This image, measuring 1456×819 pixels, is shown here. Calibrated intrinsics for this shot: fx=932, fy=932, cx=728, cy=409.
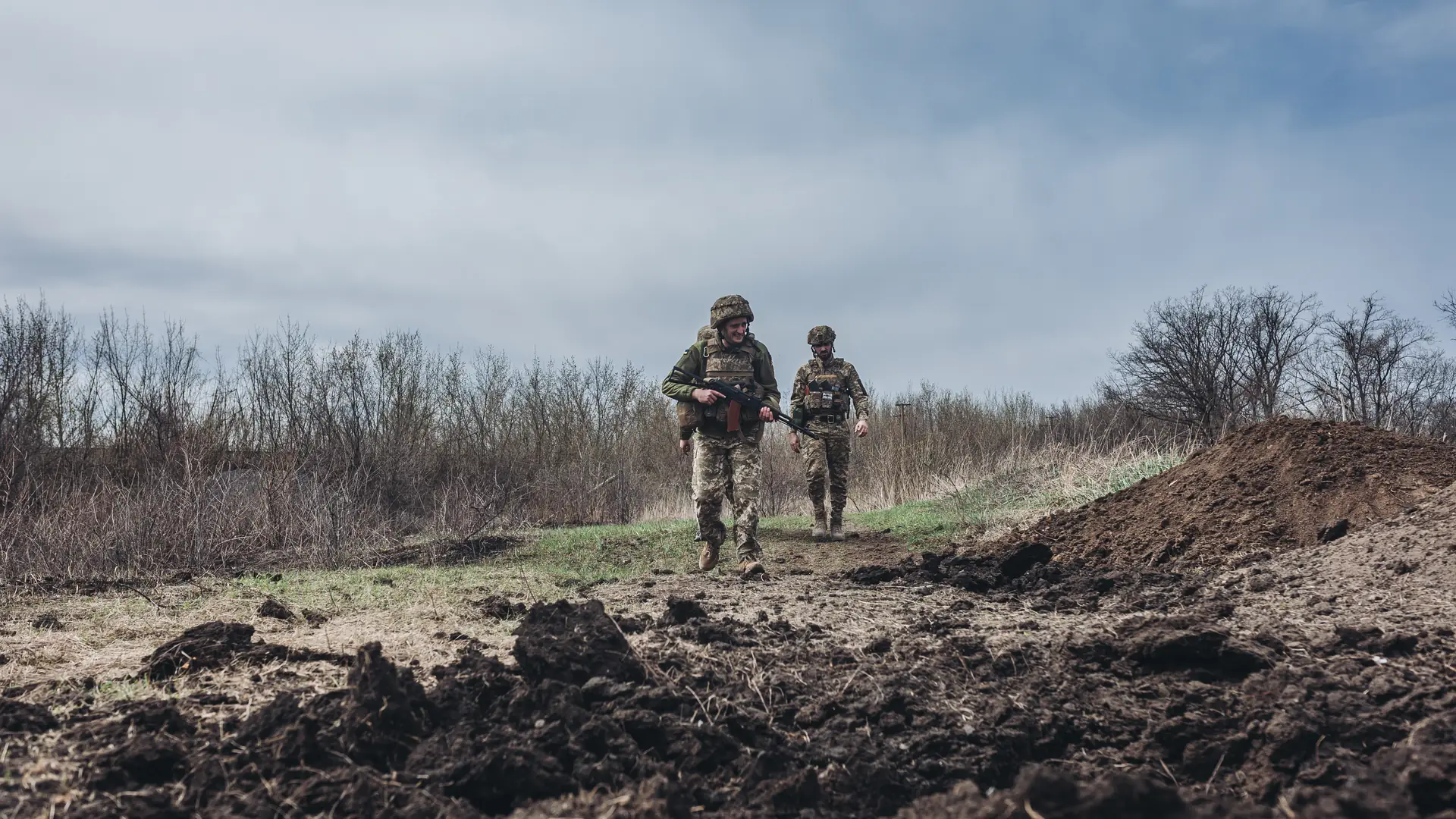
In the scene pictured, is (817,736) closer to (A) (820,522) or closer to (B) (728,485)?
(B) (728,485)

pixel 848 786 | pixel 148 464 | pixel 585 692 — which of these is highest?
pixel 148 464

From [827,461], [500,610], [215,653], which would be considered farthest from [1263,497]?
[215,653]

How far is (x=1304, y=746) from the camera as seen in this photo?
2586 mm

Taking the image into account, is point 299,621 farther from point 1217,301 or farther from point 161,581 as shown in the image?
point 1217,301

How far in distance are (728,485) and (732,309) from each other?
1.39m

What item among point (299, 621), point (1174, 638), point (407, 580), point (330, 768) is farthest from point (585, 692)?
point (407, 580)

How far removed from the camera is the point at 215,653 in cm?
372

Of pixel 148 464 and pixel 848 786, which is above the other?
pixel 148 464

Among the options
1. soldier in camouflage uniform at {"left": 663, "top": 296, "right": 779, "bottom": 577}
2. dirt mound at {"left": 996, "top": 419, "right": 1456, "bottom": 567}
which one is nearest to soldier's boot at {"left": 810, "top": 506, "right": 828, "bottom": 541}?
dirt mound at {"left": 996, "top": 419, "right": 1456, "bottom": 567}

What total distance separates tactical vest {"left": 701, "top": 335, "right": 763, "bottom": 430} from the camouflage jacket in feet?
11.0

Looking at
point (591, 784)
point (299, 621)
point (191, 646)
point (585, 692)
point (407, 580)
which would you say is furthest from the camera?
point (407, 580)

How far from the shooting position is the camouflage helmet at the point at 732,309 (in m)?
7.30

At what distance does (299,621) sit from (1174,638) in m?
4.38

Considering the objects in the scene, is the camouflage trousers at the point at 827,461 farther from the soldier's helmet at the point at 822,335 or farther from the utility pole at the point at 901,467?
the utility pole at the point at 901,467
